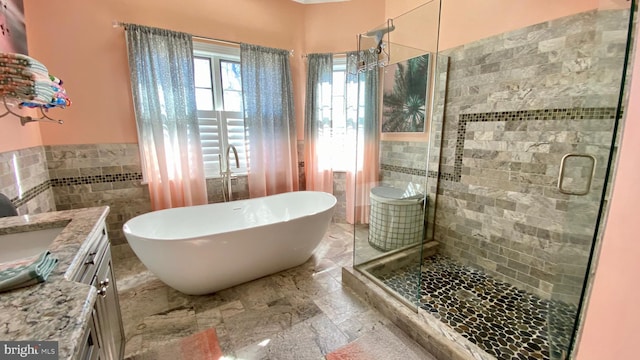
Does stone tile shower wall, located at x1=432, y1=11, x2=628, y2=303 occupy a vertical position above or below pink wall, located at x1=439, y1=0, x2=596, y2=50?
below

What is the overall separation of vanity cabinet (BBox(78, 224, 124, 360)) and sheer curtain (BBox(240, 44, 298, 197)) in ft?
6.38

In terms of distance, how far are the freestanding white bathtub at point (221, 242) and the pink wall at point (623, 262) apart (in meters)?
1.83

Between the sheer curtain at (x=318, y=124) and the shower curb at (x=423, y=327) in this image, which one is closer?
the shower curb at (x=423, y=327)

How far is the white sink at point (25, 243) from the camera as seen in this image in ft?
3.69

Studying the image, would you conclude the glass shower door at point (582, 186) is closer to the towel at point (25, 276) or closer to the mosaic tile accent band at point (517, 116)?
the mosaic tile accent band at point (517, 116)

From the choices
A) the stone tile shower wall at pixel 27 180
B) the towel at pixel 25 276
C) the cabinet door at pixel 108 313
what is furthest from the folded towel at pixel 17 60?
the towel at pixel 25 276

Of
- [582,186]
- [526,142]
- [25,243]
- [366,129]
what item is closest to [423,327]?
[582,186]

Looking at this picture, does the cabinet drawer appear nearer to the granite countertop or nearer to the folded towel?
the granite countertop

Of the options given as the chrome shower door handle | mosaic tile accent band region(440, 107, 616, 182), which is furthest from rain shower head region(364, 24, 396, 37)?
the chrome shower door handle

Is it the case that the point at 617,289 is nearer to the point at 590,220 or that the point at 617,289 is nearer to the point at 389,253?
the point at 590,220

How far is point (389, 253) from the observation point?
2.55m

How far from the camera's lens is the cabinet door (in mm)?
1103

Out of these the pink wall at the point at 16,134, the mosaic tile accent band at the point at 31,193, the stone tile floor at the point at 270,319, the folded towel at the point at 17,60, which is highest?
the folded towel at the point at 17,60

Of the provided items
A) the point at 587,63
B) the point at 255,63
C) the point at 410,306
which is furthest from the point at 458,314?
the point at 255,63
